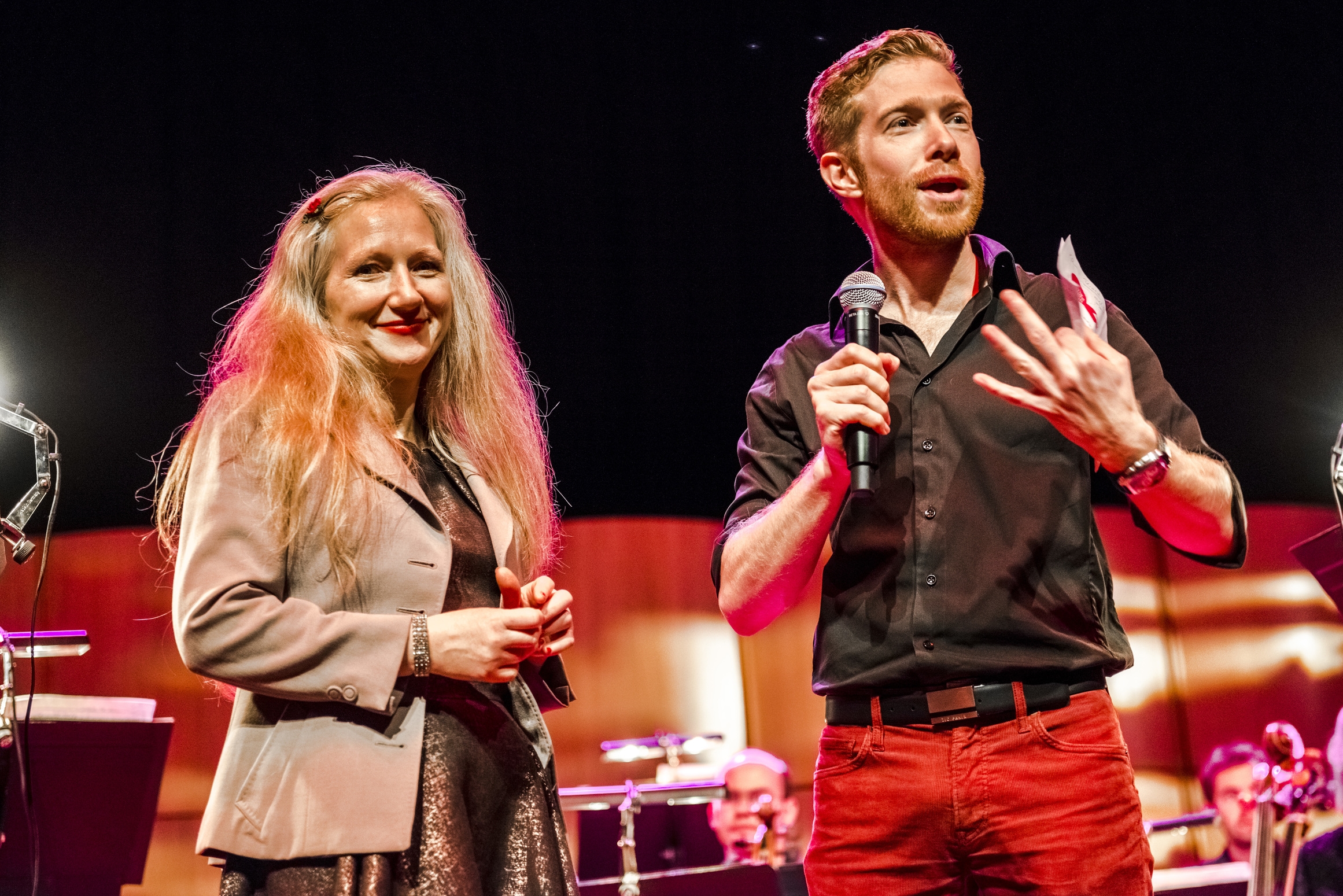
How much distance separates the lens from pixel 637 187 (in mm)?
5230

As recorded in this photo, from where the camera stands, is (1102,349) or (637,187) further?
(637,187)

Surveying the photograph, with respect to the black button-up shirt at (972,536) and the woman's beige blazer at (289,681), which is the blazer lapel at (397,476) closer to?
the woman's beige blazer at (289,681)

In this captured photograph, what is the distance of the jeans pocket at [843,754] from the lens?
1494 mm

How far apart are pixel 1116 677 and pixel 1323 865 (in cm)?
270

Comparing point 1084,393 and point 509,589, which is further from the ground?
point 1084,393

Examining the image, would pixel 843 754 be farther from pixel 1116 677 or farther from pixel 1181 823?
pixel 1116 677

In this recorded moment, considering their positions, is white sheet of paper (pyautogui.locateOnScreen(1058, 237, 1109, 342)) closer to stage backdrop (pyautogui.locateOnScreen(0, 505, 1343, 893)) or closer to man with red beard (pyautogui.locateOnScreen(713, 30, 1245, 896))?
man with red beard (pyautogui.locateOnScreen(713, 30, 1245, 896))

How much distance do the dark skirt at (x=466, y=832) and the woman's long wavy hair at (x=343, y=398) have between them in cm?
25

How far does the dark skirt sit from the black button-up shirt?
1.35 ft

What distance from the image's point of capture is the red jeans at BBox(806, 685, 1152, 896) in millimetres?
1381

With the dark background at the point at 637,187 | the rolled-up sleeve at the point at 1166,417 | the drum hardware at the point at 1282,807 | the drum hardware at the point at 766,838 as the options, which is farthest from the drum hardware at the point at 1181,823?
the rolled-up sleeve at the point at 1166,417

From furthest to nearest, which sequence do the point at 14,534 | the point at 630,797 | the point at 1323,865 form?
the point at 630,797, the point at 1323,865, the point at 14,534

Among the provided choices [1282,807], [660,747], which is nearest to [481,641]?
[1282,807]

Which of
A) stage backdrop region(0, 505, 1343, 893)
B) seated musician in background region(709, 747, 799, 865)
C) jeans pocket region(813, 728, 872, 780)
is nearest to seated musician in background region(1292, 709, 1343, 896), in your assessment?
seated musician in background region(709, 747, 799, 865)
